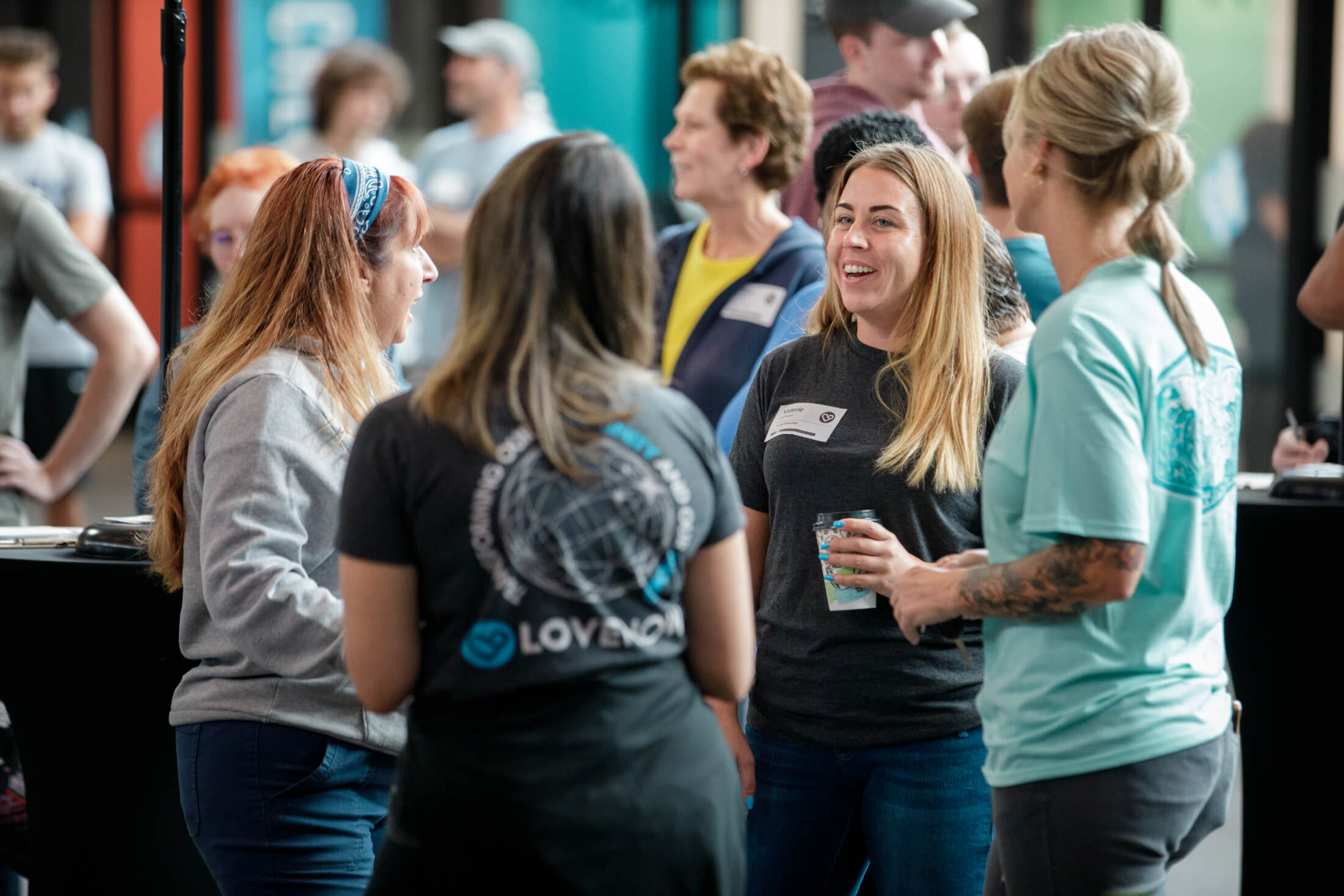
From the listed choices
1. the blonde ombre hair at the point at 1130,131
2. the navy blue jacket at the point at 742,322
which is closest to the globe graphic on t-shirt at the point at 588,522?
the blonde ombre hair at the point at 1130,131

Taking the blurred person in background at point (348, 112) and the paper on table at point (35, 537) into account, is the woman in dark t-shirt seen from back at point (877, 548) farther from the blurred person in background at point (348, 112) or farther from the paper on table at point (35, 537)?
the blurred person in background at point (348, 112)

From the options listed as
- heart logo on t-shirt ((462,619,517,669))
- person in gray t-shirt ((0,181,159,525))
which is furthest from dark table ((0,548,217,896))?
heart logo on t-shirt ((462,619,517,669))

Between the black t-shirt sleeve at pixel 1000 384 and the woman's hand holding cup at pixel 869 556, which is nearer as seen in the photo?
the woman's hand holding cup at pixel 869 556

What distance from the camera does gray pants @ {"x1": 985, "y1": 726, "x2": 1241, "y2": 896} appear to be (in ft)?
5.07

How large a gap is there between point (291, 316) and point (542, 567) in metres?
0.72

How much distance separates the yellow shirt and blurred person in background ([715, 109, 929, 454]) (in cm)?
27

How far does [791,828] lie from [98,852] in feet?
4.29

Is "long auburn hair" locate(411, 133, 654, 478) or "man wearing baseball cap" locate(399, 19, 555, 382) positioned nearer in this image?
"long auburn hair" locate(411, 133, 654, 478)

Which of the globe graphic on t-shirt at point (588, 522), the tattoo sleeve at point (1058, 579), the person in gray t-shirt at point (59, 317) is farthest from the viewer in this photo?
the person in gray t-shirt at point (59, 317)

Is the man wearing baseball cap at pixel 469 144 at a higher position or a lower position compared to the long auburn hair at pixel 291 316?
higher

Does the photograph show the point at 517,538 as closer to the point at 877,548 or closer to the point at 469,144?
the point at 877,548

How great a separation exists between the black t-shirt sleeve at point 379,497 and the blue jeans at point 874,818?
88cm

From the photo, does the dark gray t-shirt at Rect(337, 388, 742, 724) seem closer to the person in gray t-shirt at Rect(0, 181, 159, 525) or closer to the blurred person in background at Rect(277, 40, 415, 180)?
the person in gray t-shirt at Rect(0, 181, 159, 525)

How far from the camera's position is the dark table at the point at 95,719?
7.57 feet
